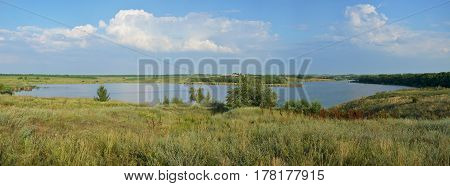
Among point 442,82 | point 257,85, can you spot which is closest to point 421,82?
point 442,82

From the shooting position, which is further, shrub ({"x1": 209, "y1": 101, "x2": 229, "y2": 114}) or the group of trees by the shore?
the group of trees by the shore

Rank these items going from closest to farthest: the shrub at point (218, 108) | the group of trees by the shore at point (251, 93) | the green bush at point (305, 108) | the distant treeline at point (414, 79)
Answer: the green bush at point (305, 108) < the shrub at point (218, 108) < the group of trees by the shore at point (251, 93) < the distant treeline at point (414, 79)

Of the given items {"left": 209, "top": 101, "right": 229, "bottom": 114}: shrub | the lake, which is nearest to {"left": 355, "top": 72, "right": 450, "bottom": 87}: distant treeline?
the lake

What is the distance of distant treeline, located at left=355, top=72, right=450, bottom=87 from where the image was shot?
111m

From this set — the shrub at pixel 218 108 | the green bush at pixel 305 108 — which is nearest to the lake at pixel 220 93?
the green bush at pixel 305 108

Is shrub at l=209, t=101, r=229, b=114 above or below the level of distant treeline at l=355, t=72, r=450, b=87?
below

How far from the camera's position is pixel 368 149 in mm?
5609

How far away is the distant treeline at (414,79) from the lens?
110881mm

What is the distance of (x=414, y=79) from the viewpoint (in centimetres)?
13238

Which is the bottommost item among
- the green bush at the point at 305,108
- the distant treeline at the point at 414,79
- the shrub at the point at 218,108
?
the shrub at the point at 218,108

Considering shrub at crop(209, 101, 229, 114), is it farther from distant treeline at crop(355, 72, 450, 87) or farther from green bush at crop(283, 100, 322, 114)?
distant treeline at crop(355, 72, 450, 87)

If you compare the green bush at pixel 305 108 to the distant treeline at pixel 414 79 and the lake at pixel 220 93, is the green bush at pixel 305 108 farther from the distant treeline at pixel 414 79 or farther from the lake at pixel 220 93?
the distant treeline at pixel 414 79
